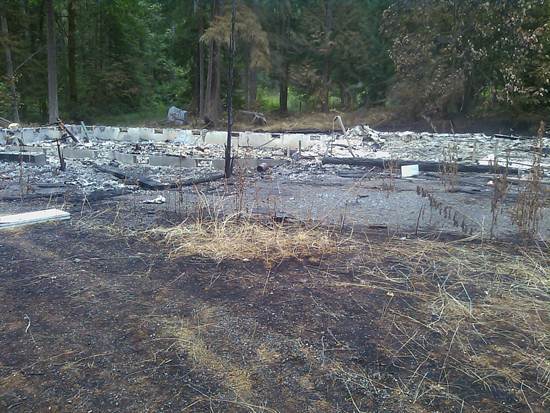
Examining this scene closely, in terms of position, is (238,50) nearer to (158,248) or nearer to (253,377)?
(158,248)

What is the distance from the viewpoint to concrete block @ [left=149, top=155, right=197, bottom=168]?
409 inches

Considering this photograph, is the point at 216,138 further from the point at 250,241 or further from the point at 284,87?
the point at 284,87

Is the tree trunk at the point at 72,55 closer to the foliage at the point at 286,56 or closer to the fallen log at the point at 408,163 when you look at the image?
the foliage at the point at 286,56

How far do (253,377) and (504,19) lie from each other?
1497 cm

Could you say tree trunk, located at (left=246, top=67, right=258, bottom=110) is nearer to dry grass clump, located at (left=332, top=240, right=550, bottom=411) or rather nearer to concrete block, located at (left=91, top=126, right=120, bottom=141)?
concrete block, located at (left=91, top=126, right=120, bottom=141)

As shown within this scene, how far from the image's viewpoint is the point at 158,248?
15.5 feet

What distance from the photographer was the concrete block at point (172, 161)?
1039 centimetres

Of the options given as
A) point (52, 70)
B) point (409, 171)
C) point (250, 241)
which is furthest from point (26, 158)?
point (52, 70)

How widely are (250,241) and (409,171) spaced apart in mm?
5827

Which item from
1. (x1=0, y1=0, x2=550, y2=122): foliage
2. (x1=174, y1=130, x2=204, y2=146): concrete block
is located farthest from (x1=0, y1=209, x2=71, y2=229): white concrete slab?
(x1=0, y1=0, x2=550, y2=122): foliage

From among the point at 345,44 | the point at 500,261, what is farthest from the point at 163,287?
the point at 345,44

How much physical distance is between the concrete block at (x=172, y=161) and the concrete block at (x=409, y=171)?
429cm

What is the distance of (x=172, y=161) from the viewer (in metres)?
10.5

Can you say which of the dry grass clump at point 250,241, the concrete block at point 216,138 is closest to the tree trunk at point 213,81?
the concrete block at point 216,138
